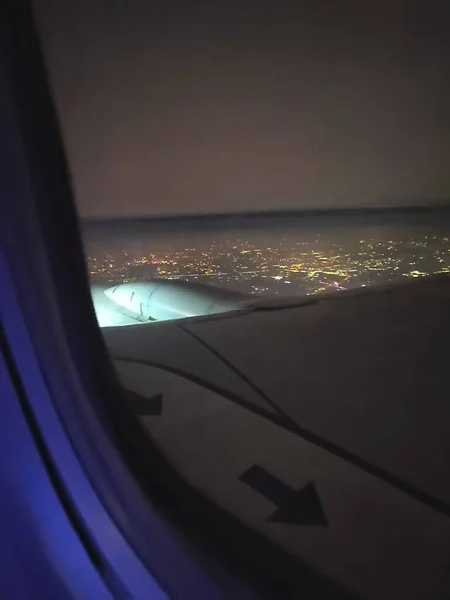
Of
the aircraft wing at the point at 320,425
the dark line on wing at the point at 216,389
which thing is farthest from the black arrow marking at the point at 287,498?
the dark line on wing at the point at 216,389

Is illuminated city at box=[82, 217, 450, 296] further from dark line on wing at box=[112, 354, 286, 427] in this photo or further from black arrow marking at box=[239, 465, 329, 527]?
black arrow marking at box=[239, 465, 329, 527]

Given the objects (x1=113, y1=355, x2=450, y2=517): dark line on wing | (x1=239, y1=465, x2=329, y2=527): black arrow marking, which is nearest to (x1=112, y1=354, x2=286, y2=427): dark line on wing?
(x1=113, y1=355, x2=450, y2=517): dark line on wing

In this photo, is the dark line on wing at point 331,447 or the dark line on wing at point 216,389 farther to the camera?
the dark line on wing at point 216,389

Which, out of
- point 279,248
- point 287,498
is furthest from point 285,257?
point 287,498

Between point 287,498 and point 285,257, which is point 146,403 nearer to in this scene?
point 287,498

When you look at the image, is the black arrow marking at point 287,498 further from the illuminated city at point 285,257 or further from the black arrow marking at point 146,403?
the illuminated city at point 285,257

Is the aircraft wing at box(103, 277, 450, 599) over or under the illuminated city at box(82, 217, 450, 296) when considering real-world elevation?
under
